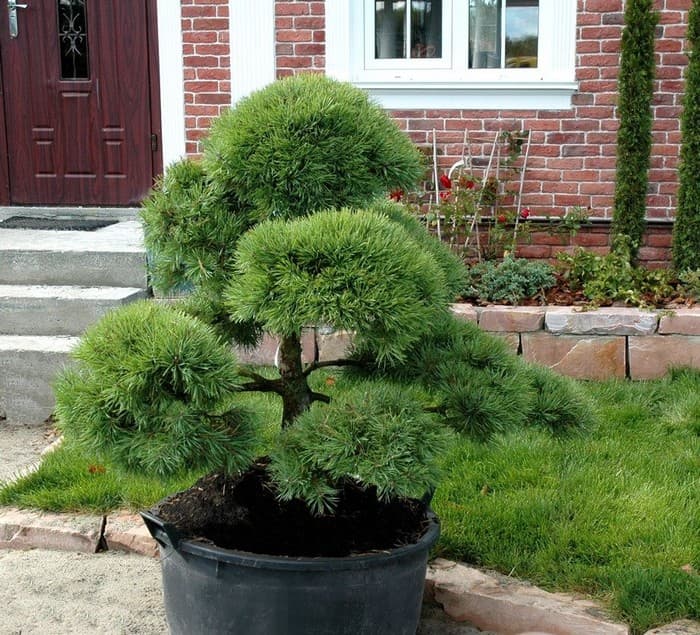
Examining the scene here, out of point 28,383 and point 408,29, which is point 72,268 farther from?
point 408,29

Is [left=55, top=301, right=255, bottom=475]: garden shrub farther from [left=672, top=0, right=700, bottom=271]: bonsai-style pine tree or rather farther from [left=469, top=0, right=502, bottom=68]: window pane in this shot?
[left=469, top=0, right=502, bottom=68]: window pane

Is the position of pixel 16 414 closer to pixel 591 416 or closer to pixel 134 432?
pixel 134 432

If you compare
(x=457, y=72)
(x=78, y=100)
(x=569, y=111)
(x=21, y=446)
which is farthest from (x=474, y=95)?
(x=21, y=446)

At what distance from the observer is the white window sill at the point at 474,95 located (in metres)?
6.26

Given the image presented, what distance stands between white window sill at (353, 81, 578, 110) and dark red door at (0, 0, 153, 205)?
176 centimetres

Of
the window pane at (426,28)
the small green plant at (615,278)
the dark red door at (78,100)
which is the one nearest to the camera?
the small green plant at (615,278)

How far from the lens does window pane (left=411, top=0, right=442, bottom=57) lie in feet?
21.6

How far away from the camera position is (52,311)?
17.4 feet

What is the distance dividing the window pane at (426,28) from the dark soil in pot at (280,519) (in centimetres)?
428

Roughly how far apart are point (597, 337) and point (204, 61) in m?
3.10

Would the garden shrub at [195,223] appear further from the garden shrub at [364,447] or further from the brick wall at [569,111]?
the brick wall at [569,111]

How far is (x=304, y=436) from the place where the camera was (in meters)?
2.54

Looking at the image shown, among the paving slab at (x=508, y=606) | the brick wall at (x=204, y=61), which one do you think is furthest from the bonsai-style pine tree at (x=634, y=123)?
the paving slab at (x=508, y=606)

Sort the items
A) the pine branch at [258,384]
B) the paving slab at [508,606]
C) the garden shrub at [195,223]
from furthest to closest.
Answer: the paving slab at [508,606] → the pine branch at [258,384] → the garden shrub at [195,223]
